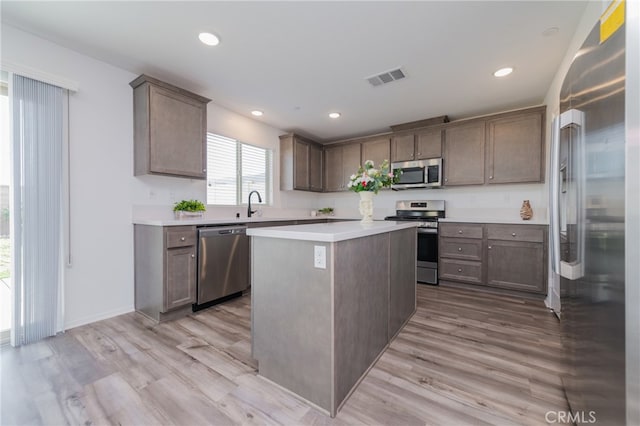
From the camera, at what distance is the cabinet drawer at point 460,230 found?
363 cm

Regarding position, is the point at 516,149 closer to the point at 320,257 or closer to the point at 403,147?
the point at 403,147

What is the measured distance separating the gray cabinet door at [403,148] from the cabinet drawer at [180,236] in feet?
11.0

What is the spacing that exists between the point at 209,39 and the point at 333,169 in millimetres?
3368

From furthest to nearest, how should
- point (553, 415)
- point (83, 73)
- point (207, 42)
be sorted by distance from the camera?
point (83, 73) → point (207, 42) → point (553, 415)

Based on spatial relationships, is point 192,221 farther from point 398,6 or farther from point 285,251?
point 398,6

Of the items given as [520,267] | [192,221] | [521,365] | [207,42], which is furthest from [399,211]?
[207,42]

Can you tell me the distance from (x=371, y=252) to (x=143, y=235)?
238cm

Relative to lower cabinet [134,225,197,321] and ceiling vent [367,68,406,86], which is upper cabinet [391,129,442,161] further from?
lower cabinet [134,225,197,321]

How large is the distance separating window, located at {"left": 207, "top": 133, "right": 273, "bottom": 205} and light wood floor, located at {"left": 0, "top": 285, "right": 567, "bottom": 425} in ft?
6.27

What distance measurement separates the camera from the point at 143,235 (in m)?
2.75

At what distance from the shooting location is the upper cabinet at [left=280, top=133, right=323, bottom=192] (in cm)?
470

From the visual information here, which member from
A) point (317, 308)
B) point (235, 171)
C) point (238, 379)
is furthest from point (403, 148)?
point (238, 379)

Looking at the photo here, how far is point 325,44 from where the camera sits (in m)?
2.31

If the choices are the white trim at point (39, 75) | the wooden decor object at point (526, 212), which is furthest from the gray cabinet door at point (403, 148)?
the white trim at point (39, 75)
